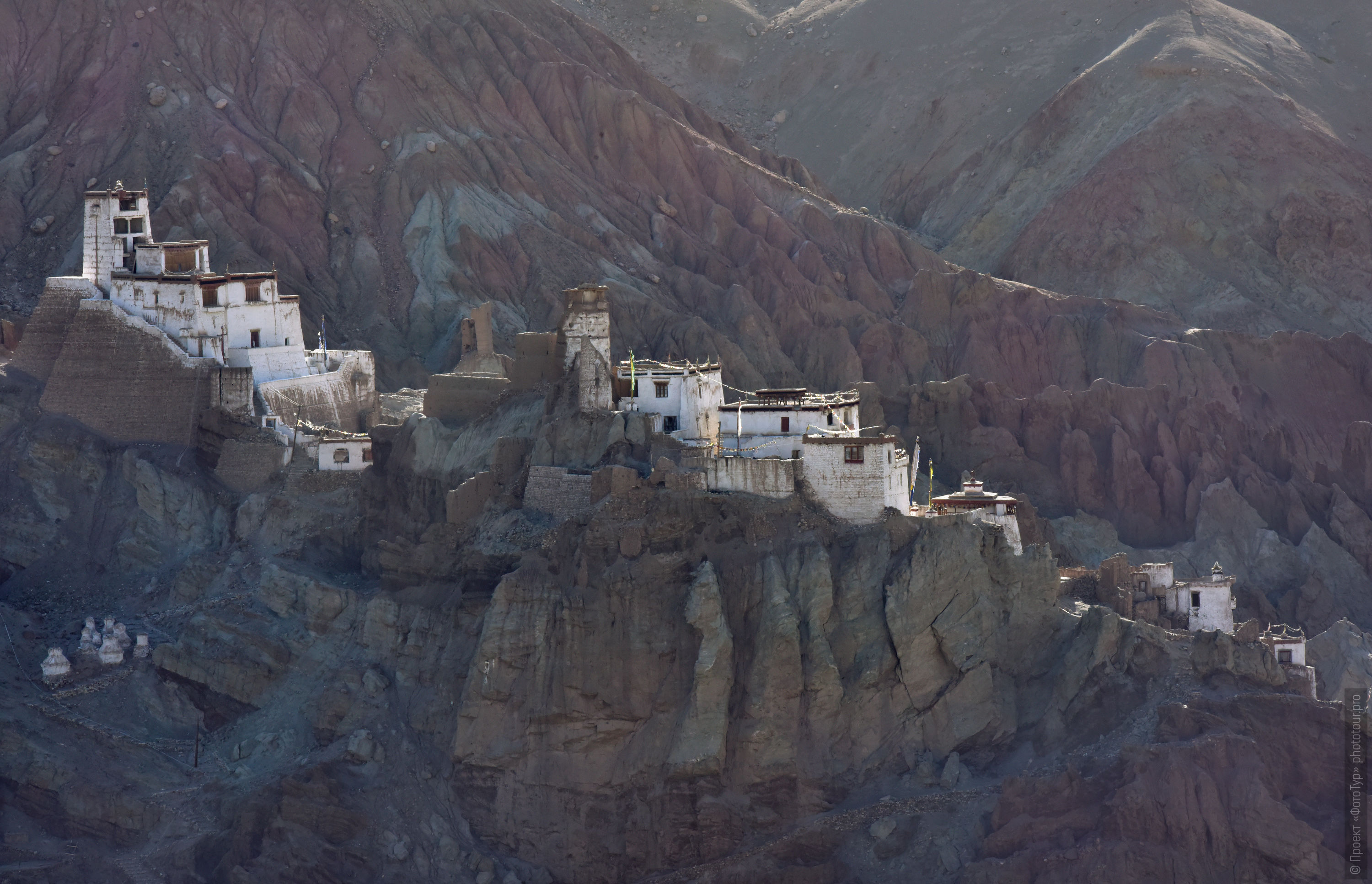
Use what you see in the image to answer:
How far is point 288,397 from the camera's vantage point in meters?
99.8

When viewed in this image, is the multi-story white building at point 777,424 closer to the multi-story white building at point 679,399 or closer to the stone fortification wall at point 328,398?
the multi-story white building at point 679,399

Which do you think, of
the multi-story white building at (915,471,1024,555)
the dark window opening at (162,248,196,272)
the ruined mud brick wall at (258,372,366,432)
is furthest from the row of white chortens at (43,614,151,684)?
the multi-story white building at (915,471,1024,555)

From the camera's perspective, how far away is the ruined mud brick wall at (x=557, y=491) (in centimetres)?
8625

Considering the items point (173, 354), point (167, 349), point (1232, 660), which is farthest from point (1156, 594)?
point (167, 349)

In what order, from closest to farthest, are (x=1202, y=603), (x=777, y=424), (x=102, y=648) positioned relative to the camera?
(x=777, y=424) < (x=1202, y=603) < (x=102, y=648)

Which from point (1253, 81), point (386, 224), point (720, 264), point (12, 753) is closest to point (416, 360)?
point (386, 224)

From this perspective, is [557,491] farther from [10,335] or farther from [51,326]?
[10,335]

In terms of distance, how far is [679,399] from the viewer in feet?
292

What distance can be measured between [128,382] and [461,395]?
13795 mm

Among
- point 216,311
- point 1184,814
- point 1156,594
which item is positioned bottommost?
point 1184,814

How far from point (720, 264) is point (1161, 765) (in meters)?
54.5

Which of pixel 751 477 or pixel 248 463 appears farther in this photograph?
pixel 248 463

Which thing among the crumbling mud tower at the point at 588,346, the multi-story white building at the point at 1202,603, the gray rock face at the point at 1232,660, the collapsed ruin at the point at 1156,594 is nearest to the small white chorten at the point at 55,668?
the crumbling mud tower at the point at 588,346

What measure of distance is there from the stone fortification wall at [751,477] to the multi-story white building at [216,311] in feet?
68.0
